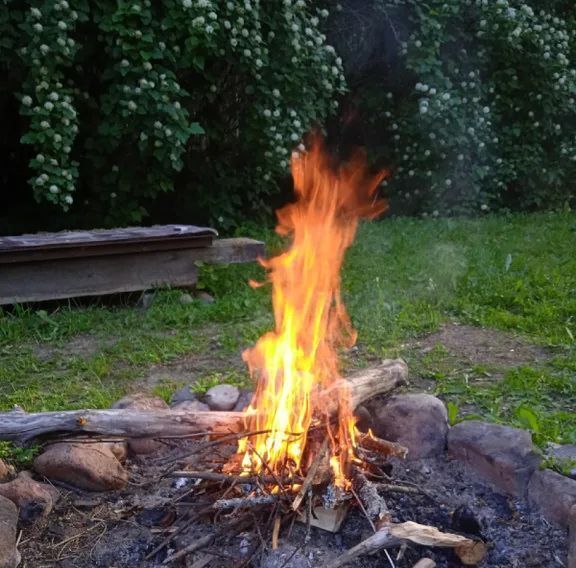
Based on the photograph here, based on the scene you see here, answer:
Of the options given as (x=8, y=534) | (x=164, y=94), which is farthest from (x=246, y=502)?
(x=164, y=94)

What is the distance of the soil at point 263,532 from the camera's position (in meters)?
2.73

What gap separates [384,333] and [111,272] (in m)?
2.30

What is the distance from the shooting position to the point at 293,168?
8.07 m

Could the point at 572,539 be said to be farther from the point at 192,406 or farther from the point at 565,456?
the point at 192,406

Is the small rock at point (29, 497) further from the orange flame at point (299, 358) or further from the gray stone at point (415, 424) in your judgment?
the gray stone at point (415, 424)

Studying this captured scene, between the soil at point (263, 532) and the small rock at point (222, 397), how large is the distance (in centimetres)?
78

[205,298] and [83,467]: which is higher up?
[83,467]

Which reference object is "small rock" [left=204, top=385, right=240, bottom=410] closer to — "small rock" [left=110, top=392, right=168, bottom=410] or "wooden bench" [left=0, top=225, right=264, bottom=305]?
"small rock" [left=110, top=392, right=168, bottom=410]

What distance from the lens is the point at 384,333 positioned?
5430 millimetres

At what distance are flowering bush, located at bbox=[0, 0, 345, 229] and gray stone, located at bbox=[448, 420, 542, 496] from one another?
Result: 167 inches

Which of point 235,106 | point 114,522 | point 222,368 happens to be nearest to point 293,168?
point 235,106

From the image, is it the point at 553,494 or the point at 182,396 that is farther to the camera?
the point at 182,396

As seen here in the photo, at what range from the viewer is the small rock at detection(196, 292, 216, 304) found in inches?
254

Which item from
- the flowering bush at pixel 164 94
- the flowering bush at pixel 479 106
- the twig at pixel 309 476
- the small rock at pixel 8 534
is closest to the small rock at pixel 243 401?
the twig at pixel 309 476
